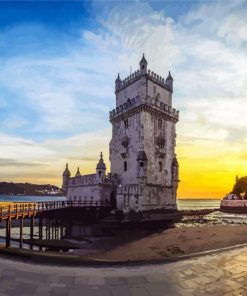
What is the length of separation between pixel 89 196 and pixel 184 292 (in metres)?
42.9

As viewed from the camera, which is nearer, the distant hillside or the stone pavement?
the stone pavement

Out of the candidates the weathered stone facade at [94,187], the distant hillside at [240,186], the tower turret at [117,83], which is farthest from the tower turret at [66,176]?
the distant hillside at [240,186]

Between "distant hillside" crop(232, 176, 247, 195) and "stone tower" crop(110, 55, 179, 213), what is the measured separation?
171 feet

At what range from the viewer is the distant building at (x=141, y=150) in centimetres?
4181

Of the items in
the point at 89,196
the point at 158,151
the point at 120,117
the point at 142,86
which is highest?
the point at 142,86

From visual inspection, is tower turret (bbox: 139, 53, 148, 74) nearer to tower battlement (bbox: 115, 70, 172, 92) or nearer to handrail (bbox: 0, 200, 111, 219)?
tower battlement (bbox: 115, 70, 172, 92)

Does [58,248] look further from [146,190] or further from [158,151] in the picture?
[158,151]

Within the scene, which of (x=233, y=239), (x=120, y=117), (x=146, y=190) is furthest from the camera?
(x=120, y=117)

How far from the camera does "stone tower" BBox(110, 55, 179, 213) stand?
4169 centimetres

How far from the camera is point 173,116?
4784cm

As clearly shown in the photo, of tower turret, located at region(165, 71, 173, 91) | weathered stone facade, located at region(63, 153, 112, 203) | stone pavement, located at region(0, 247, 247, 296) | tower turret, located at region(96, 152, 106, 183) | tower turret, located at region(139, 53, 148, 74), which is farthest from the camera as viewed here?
tower turret, located at region(165, 71, 173, 91)

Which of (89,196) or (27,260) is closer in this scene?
(27,260)

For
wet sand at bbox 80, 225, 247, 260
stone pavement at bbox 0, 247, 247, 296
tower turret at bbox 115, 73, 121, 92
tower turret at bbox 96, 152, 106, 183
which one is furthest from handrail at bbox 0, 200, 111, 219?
tower turret at bbox 115, 73, 121, 92

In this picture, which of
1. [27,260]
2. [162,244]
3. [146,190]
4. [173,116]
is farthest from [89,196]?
[27,260]
